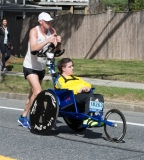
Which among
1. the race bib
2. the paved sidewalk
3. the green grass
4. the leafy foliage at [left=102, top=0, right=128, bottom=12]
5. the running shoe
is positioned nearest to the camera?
the race bib

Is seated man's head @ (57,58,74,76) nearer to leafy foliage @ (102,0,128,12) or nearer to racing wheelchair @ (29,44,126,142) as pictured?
racing wheelchair @ (29,44,126,142)

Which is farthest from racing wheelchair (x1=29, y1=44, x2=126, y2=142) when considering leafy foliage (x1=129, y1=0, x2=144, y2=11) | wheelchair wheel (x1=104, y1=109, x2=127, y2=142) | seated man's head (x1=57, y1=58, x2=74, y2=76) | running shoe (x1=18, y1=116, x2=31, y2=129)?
leafy foliage (x1=129, y1=0, x2=144, y2=11)

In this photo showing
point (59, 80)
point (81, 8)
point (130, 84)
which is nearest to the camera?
point (59, 80)

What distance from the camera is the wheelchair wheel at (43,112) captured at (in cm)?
888

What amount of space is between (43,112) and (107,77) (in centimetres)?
854

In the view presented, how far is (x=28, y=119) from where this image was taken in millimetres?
9570

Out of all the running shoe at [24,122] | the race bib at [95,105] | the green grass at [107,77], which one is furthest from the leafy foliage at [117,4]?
the race bib at [95,105]

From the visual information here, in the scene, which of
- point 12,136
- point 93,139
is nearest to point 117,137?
point 93,139

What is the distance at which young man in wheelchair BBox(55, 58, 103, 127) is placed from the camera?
28.6 ft

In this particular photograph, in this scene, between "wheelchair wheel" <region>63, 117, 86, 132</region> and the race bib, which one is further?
"wheelchair wheel" <region>63, 117, 86, 132</region>

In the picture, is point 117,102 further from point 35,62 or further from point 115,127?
point 115,127

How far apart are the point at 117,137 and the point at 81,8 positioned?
38750 mm

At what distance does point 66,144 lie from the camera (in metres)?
8.59

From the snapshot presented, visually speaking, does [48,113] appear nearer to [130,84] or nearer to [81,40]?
[130,84]
